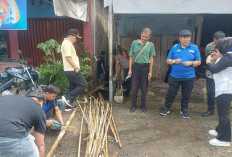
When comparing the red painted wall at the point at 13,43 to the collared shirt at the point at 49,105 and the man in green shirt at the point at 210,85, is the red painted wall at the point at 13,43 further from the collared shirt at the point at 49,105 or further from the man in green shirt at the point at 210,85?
the man in green shirt at the point at 210,85

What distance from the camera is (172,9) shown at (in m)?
4.27

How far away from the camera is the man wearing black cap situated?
4453 mm

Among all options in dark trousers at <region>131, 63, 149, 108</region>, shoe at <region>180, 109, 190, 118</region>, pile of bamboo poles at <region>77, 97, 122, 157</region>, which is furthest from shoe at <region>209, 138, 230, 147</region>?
dark trousers at <region>131, 63, 149, 108</region>

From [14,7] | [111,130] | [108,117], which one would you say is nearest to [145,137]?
[111,130]

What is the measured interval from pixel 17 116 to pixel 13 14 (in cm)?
419

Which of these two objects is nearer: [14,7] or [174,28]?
[14,7]

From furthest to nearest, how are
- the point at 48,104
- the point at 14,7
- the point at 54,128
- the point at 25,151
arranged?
1. the point at 14,7
2. the point at 54,128
3. the point at 48,104
4. the point at 25,151

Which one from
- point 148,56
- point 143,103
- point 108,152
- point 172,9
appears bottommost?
point 108,152

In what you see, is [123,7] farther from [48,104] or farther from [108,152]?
[108,152]

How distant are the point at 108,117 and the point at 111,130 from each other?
0.41 meters

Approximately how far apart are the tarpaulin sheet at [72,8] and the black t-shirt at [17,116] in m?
3.06

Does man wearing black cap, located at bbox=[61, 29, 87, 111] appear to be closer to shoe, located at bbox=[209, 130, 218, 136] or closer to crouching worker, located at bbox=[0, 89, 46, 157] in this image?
crouching worker, located at bbox=[0, 89, 46, 157]

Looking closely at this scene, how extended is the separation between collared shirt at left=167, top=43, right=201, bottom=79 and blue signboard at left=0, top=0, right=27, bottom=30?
3.92 meters

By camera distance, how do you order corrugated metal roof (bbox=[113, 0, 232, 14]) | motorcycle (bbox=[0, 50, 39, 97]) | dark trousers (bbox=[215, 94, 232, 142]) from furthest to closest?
corrugated metal roof (bbox=[113, 0, 232, 14]) → motorcycle (bbox=[0, 50, 39, 97]) → dark trousers (bbox=[215, 94, 232, 142])
